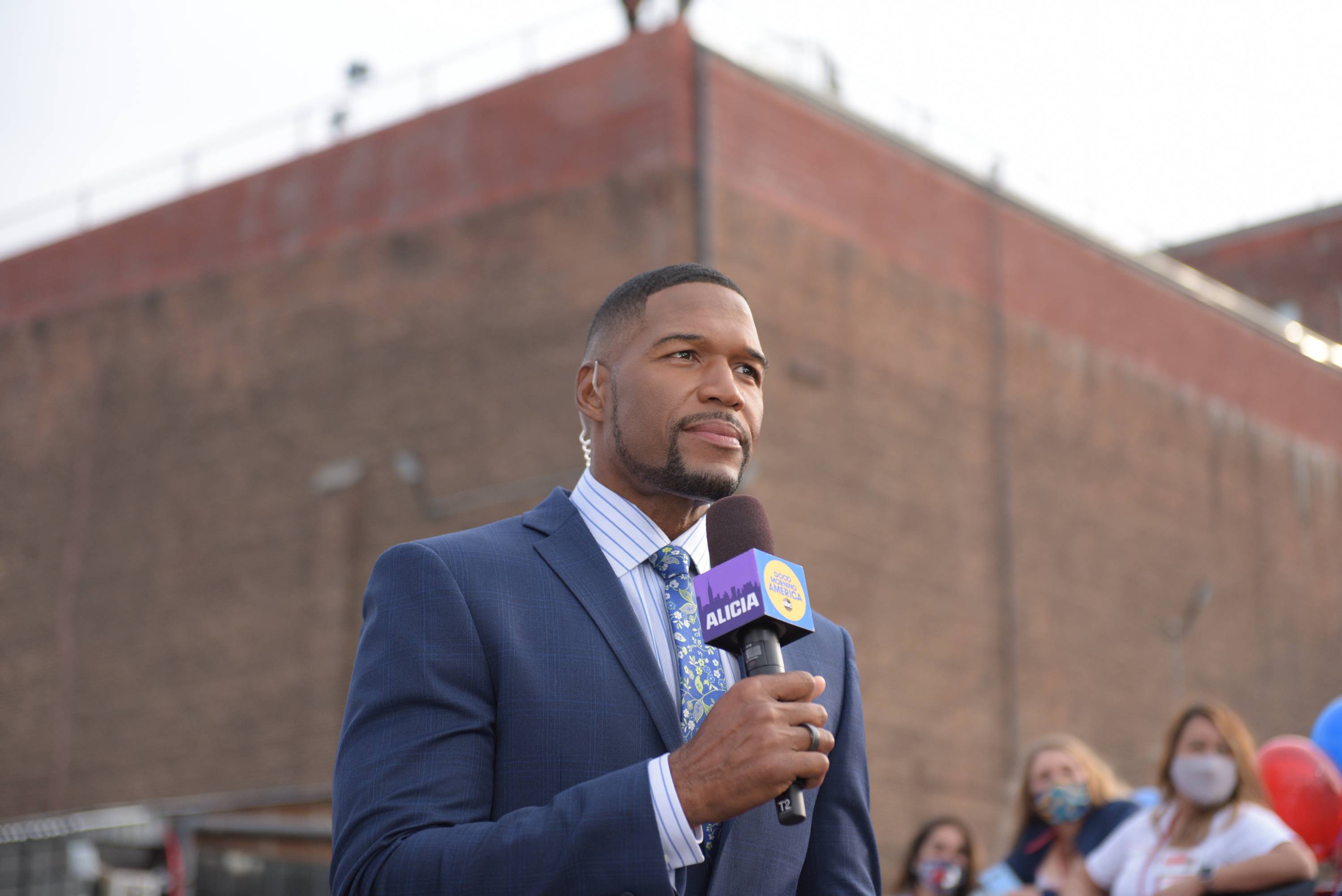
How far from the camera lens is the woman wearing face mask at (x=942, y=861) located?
874 centimetres

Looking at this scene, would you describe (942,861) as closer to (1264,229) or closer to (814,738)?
(814,738)

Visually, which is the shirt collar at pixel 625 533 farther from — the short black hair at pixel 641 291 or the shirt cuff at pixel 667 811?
the shirt cuff at pixel 667 811

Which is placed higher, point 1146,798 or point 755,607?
point 1146,798

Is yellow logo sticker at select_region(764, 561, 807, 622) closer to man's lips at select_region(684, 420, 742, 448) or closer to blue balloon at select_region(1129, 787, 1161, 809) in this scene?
man's lips at select_region(684, 420, 742, 448)

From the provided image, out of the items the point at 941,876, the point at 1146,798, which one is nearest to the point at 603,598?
the point at 941,876

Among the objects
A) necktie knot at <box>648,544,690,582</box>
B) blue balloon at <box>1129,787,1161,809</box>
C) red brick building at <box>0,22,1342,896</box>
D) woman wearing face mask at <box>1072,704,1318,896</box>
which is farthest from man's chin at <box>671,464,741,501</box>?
red brick building at <box>0,22,1342,896</box>

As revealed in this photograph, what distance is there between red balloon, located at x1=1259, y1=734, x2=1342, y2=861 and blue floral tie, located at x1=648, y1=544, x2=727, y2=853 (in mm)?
6268

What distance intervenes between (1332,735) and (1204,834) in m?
3.20

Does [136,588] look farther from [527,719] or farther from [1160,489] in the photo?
[527,719]

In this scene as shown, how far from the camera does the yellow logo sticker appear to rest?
242 centimetres

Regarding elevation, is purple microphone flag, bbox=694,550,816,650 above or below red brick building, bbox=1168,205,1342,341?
below

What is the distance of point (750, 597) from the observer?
241 cm

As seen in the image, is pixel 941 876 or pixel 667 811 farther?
pixel 941 876

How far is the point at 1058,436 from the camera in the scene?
2278 cm
